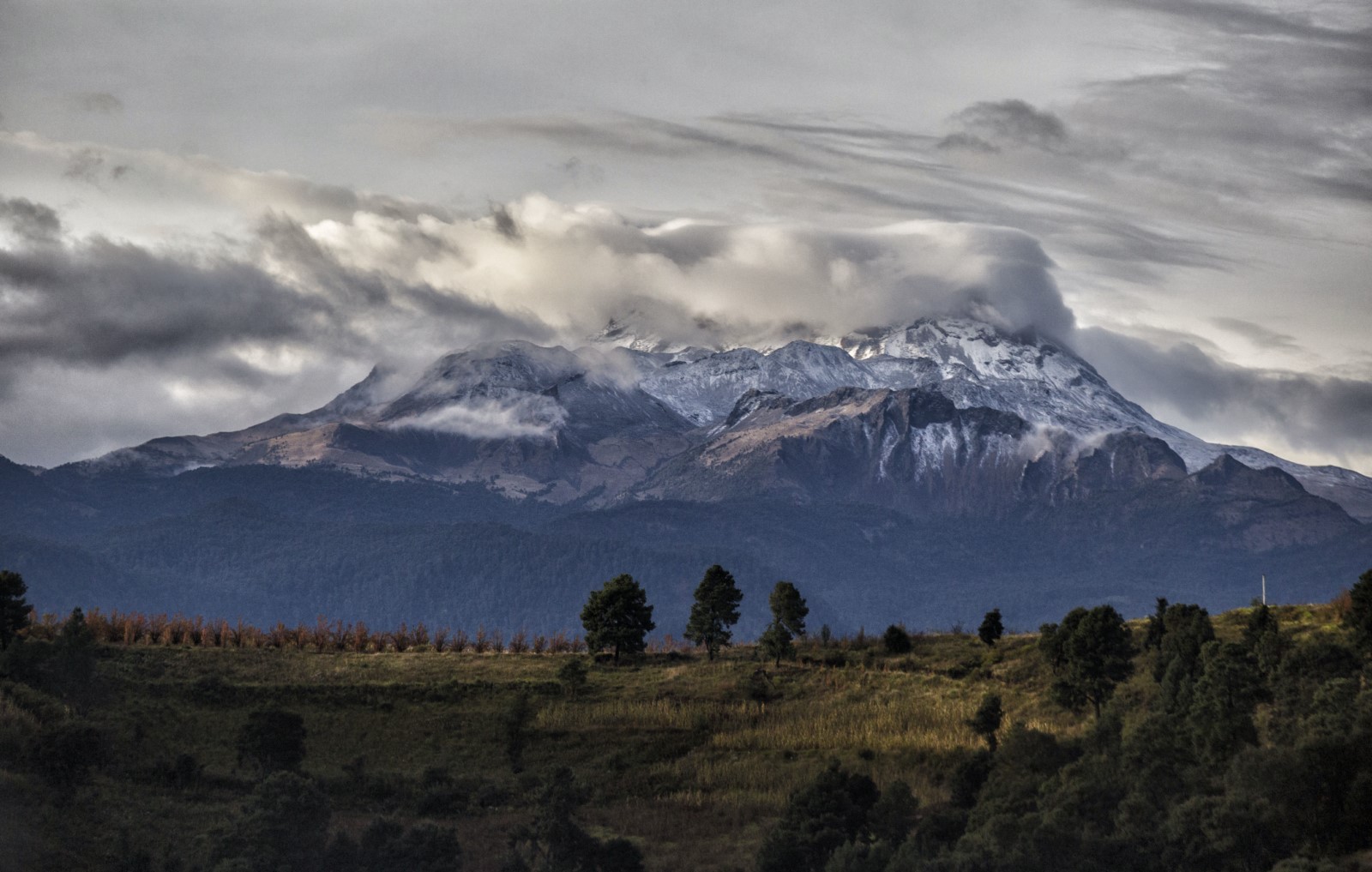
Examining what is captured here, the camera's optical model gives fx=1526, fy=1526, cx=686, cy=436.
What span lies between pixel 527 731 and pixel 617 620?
1650cm

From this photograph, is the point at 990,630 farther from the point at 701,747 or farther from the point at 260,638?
the point at 260,638

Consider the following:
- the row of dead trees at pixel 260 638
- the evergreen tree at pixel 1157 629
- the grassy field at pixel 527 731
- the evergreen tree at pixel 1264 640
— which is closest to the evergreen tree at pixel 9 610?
the grassy field at pixel 527 731

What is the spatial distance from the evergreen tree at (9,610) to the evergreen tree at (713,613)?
36.1 meters

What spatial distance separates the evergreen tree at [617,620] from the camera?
295 feet

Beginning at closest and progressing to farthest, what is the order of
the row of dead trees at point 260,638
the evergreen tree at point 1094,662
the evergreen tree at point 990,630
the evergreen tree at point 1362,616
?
the evergreen tree at point 1362,616, the evergreen tree at point 1094,662, the row of dead trees at point 260,638, the evergreen tree at point 990,630

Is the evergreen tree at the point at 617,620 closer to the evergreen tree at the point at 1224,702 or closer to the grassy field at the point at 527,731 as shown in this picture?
the grassy field at the point at 527,731

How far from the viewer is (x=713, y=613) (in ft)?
299

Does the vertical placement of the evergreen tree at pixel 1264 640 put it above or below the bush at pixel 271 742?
above

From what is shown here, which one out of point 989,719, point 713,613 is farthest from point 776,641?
point 989,719

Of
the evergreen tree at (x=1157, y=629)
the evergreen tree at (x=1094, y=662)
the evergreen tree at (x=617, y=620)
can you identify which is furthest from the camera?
the evergreen tree at (x=617, y=620)

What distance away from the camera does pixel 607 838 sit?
60625mm

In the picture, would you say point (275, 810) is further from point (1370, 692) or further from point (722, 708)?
point (1370, 692)

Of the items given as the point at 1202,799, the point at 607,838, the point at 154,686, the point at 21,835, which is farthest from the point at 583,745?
the point at 1202,799

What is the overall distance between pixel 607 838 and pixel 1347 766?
2779 cm
